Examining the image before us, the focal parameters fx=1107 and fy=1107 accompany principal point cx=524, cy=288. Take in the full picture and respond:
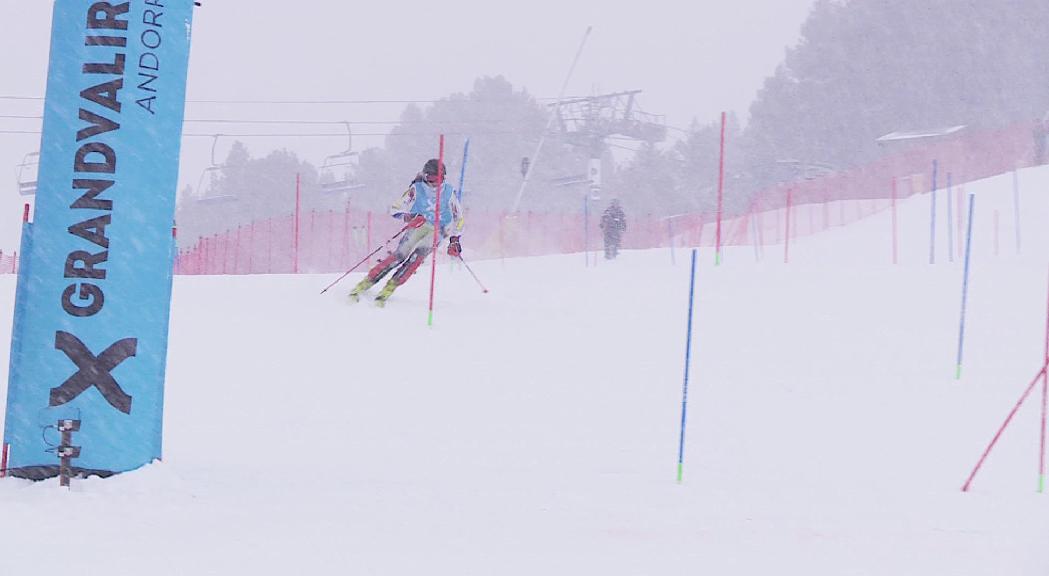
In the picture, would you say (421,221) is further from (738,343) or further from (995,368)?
(995,368)

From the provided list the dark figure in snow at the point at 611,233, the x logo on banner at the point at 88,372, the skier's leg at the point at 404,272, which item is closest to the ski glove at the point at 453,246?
the skier's leg at the point at 404,272

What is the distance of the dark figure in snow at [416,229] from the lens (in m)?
12.3

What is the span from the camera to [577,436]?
7.98m

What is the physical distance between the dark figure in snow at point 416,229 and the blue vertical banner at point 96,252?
6.59 metres

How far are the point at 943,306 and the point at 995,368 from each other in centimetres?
336

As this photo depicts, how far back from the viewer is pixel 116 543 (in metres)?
4.38

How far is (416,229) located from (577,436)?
4.97 metres

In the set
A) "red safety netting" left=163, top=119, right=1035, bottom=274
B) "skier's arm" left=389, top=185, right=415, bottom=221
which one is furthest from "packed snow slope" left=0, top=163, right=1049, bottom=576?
"red safety netting" left=163, top=119, right=1035, bottom=274

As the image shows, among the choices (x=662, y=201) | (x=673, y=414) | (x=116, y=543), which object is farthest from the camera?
(x=662, y=201)

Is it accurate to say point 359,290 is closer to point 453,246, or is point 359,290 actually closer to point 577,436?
point 453,246

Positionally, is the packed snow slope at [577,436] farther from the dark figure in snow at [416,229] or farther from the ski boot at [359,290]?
the dark figure in snow at [416,229]

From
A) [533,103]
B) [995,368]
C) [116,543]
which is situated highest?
[533,103]

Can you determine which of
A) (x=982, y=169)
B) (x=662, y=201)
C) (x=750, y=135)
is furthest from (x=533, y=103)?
(x=982, y=169)

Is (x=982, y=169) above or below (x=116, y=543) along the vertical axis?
above
